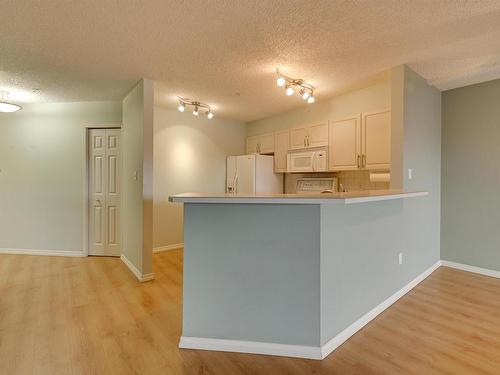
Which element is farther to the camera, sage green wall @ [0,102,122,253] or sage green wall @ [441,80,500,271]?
sage green wall @ [0,102,122,253]

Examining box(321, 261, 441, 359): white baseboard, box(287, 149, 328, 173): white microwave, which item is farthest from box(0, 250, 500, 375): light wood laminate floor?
box(287, 149, 328, 173): white microwave

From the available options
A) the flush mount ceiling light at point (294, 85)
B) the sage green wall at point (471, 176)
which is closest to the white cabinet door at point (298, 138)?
the flush mount ceiling light at point (294, 85)

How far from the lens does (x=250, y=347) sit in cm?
187

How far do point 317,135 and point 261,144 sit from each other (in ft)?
4.53

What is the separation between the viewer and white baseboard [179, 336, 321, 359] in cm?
181

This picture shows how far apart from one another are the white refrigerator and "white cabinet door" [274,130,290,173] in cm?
13

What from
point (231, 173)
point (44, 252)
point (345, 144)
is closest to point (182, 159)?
point (231, 173)

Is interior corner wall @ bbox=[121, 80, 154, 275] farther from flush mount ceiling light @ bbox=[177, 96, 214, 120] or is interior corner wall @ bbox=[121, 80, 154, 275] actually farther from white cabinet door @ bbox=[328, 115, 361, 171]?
white cabinet door @ bbox=[328, 115, 361, 171]

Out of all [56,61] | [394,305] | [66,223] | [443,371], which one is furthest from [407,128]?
[66,223]

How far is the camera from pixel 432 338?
2.07 m

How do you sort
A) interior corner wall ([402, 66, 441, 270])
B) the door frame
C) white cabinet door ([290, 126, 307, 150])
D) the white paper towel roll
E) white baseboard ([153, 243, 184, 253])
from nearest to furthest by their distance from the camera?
interior corner wall ([402, 66, 441, 270]) → the white paper towel roll → the door frame → white cabinet door ([290, 126, 307, 150]) → white baseboard ([153, 243, 184, 253])

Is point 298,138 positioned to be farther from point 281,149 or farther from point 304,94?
point 304,94

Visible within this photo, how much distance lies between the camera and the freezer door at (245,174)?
4855 millimetres

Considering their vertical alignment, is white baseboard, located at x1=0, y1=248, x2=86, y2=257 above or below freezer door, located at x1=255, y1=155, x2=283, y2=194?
below
